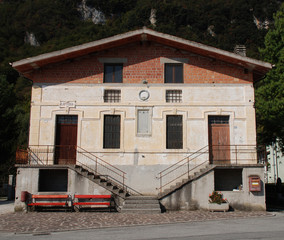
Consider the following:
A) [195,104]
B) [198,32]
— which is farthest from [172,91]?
[198,32]

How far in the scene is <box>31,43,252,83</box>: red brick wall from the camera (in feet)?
61.8

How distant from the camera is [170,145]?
18.3 m

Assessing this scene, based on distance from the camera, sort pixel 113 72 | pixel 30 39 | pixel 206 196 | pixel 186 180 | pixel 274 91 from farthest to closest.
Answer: pixel 30 39
pixel 274 91
pixel 113 72
pixel 206 196
pixel 186 180

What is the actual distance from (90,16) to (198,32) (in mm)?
40590

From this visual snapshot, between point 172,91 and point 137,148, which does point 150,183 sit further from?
point 172,91

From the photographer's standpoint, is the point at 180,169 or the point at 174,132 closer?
the point at 180,169

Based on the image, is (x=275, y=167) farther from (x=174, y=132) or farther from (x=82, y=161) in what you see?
(x=82, y=161)

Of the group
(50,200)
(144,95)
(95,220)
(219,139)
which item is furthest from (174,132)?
(50,200)

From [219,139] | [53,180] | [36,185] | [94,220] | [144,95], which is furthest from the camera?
[144,95]

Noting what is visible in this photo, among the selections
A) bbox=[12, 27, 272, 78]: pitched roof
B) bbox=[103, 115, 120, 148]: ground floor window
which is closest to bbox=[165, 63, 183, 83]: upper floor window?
bbox=[12, 27, 272, 78]: pitched roof

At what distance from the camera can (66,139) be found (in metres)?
18.5

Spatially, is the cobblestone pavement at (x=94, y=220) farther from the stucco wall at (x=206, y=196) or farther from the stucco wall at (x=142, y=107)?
the stucco wall at (x=142, y=107)

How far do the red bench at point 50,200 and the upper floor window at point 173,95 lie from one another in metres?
7.47

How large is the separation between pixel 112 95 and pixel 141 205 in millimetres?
6315
